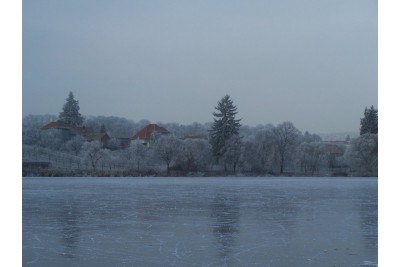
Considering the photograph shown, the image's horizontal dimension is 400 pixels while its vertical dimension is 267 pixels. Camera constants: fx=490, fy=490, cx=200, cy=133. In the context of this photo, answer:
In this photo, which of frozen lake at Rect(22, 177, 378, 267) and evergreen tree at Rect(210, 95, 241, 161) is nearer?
frozen lake at Rect(22, 177, 378, 267)

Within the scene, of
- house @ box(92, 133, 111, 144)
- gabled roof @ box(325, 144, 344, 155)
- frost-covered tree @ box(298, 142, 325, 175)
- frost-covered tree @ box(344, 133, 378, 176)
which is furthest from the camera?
house @ box(92, 133, 111, 144)

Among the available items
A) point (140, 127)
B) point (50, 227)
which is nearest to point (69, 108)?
point (140, 127)

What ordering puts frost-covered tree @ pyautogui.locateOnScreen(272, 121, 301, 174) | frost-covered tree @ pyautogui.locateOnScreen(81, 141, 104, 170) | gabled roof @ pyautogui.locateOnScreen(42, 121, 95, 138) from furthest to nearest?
gabled roof @ pyautogui.locateOnScreen(42, 121, 95, 138), frost-covered tree @ pyautogui.locateOnScreen(81, 141, 104, 170), frost-covered tree @ pyautogui.locateOnScreen(272, 121, 301, 174)

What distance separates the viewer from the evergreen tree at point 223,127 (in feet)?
166

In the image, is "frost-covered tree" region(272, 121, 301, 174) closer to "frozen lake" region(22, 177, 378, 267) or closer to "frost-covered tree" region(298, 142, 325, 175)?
"frost-covered tree" region(298, 142, 325, 175)

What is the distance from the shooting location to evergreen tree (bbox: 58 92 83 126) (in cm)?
6494

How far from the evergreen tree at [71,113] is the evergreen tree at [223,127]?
20725 mm

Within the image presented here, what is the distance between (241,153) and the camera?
158 ft

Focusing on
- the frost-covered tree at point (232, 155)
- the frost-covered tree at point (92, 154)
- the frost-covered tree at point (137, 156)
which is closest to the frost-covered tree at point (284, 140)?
the frost-covered tree at point (232, 155)

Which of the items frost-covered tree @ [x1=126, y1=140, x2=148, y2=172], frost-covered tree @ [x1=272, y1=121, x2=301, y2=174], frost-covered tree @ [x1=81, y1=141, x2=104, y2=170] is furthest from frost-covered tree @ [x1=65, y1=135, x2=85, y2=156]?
frost-covered tree @ [x1=272, y1=121, x2=301, y2=174]

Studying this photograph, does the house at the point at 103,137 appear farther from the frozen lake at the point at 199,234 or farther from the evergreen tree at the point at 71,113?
the frozen lake at the point at 199,234

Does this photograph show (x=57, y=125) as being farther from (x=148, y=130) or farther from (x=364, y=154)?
(x=364, y=154)
